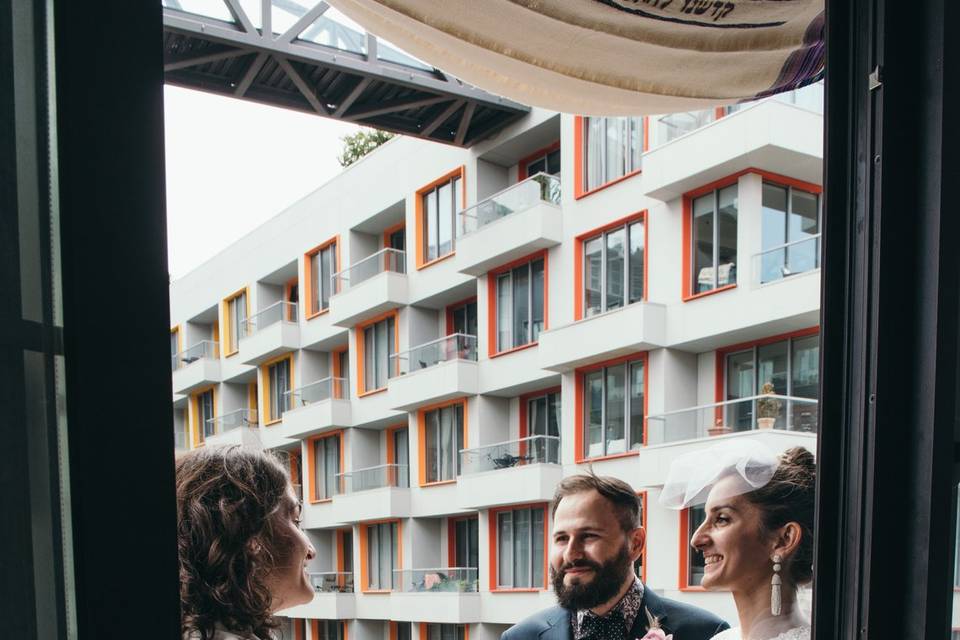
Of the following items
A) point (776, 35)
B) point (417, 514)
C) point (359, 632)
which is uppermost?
point (776, 35)

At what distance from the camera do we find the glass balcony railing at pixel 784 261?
8.04 metres

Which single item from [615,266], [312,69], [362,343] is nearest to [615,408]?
[615,266]

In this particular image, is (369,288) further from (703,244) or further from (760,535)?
(760,535)

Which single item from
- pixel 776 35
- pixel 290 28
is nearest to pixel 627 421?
pixel 290 28

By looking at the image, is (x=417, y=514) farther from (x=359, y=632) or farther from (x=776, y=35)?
(x=776, y=35)

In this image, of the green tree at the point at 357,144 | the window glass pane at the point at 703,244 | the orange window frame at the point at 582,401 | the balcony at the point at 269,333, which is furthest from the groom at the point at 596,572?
the green tree at the point at 357,144

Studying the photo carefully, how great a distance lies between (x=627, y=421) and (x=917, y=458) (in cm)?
835

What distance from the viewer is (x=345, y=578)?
1432 centimetres

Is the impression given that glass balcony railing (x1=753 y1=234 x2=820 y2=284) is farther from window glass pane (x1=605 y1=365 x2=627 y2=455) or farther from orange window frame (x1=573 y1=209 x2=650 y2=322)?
window glass pane (x1=605 y1=365 x2=627 y2=455)

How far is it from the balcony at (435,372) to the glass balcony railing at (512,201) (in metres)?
1.28

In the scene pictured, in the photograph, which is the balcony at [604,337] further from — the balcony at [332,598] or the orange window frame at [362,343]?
the balcony at [332,598]

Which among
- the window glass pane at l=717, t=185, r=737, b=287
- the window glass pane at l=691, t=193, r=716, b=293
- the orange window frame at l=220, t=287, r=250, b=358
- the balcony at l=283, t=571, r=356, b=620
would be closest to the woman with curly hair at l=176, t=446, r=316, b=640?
the window glass pane at l=717, t=185, r=737, b=287

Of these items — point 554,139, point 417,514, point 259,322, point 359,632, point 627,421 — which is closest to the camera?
point 627,421

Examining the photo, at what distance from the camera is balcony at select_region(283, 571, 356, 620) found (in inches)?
538
